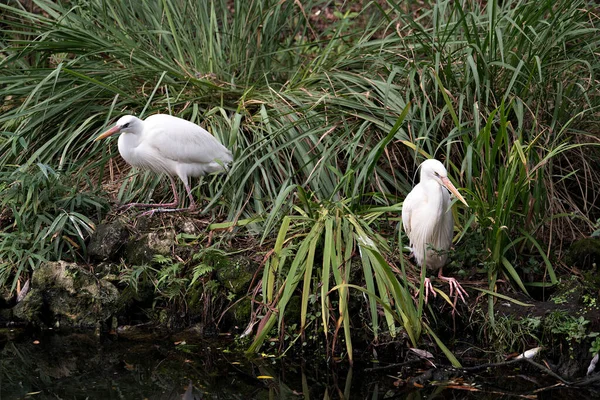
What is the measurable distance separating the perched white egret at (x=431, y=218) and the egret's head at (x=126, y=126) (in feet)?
5.42

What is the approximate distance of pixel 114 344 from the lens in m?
4.16

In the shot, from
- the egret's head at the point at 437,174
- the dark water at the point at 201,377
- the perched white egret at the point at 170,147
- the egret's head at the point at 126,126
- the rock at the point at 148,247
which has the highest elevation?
the egret's head at the point at 126,126

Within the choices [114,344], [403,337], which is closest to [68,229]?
[114,344]

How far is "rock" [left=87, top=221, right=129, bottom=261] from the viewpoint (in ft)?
15.0

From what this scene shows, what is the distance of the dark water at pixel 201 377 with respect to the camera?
11.6ft

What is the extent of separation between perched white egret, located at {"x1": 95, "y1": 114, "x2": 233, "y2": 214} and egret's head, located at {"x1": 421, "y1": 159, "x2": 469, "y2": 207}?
1313mm

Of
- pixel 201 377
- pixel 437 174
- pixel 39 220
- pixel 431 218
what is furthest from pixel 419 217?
pixel 39 220

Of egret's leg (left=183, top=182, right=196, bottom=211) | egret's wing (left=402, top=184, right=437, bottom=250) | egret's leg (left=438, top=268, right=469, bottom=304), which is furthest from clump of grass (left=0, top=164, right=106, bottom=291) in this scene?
egret's leg (left=438, top=268, right=469, bottom=304)

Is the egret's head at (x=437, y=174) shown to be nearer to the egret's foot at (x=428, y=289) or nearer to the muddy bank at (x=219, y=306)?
the egret's foot at (x=428, y=289)

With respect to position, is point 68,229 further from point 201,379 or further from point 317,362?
point 317,362

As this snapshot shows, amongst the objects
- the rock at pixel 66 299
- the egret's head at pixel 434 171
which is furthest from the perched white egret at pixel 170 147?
the egret's head at pixel 434 171

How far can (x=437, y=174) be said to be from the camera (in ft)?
→ 12.7

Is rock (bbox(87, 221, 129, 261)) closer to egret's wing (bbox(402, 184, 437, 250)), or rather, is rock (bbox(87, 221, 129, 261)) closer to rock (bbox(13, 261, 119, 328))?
rock (bbox(13, 261, 119, 328))

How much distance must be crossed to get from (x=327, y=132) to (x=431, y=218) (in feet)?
3.43
